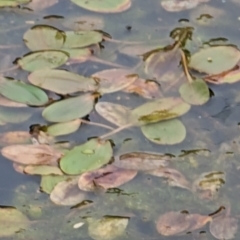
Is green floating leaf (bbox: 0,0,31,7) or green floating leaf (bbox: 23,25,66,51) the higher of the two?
green floating leaf (bbox: 0,0,31,7)

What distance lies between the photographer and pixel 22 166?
138 cm

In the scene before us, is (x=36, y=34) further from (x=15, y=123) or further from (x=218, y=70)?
(x=218, y=70)

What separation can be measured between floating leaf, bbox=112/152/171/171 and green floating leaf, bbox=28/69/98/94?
0.22m

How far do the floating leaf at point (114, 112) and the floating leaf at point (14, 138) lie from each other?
0.18 m

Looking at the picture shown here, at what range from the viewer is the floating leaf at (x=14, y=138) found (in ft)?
4.68

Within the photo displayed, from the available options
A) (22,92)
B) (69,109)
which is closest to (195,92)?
(69,109)

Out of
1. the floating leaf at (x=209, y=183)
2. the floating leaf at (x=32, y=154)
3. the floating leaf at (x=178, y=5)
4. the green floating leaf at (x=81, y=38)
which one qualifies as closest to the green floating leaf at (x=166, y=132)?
the floating leaf at (x=209, y=183)

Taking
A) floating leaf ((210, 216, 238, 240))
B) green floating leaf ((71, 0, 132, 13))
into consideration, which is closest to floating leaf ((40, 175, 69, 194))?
floating leaf ((210, 216, 238, 240))

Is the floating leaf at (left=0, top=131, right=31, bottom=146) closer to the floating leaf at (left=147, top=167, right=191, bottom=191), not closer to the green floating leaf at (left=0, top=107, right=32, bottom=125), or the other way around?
the green floating leaf at (left=0, top=107, right=32, bottom=125)

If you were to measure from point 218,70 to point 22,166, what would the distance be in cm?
55

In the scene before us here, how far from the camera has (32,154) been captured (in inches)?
54.7

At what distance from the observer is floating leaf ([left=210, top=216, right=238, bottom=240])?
4.17 ft

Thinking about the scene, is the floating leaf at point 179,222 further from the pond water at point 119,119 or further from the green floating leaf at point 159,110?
the green floating leaf at point 159,110

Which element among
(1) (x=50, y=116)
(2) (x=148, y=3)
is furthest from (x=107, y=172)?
(2) (x=148, y=3)
